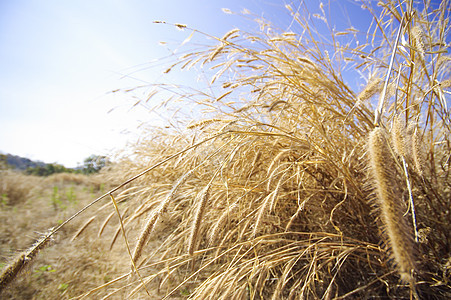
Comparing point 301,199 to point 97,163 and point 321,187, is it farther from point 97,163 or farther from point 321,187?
point 97,163

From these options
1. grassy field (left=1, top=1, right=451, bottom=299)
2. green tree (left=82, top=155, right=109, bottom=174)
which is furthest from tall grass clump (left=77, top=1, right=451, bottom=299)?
green tree (left=82, top=155, right=109, bottom=174)

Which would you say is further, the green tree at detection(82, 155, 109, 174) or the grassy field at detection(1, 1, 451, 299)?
the green tree at detection(82, 155, 109, 174)

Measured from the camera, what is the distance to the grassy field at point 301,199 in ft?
2.55

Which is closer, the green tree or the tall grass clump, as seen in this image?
the tall grass clump

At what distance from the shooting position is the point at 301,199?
1163 mm

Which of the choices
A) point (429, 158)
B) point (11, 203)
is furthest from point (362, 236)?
point (11, 203)

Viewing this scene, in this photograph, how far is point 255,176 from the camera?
→ 1.44 metres

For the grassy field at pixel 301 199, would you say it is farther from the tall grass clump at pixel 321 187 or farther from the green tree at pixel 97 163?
the green tree at pixel 97 163

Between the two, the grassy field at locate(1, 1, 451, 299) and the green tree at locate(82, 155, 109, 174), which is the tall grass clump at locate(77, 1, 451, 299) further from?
the green tree at locate(82, 155, 109, 174)

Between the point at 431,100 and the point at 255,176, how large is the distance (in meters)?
1.01

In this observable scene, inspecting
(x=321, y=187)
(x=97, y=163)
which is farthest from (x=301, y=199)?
(x=97, y=163)

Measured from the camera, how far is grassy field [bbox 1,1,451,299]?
0.78 meters

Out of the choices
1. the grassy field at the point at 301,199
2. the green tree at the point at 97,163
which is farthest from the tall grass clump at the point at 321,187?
the green tree at the point at 97,163

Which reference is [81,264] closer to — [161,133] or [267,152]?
[161,133]
